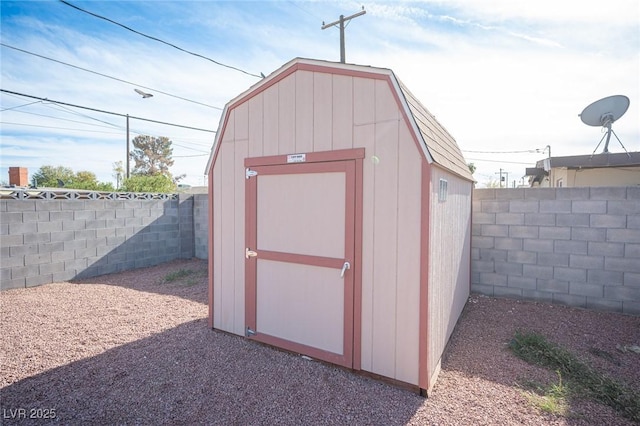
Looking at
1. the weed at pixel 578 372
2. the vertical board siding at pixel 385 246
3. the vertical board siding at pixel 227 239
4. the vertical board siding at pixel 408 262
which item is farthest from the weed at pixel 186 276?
the weed at pixel 578 372

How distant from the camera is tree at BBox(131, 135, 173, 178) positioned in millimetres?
27922

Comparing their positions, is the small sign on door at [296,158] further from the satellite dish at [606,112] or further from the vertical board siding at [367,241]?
the satellite dish at [606,112]

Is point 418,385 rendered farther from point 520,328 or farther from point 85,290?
point 85,290

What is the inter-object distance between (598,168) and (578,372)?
18.7ft

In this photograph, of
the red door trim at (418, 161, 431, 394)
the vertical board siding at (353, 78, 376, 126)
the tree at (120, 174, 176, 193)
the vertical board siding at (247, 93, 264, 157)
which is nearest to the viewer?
the red door trim at (418, 161, 431, 394)

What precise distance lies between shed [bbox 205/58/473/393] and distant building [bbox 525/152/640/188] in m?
3.97

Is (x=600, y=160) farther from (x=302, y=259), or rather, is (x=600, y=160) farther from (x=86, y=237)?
(x=86, y=237)

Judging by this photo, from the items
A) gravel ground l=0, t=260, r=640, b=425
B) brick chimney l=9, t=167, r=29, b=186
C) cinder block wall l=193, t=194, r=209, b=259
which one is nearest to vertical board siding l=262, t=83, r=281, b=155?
gravel ground l=0, t=260, r=640, b=425

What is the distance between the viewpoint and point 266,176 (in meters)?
3.40

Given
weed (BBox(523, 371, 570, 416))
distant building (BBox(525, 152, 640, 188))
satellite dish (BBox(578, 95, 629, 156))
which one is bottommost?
weed (BBox(523, 371, 570, 416))

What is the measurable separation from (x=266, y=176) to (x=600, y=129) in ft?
23.2

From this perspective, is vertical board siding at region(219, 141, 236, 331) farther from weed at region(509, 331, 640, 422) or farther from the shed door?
weed at region(509, 331, 640, 422)

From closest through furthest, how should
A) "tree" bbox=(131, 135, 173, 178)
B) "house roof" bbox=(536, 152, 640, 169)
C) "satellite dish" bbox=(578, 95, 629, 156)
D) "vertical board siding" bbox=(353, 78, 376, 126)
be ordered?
"vertical board siding" bbox=(353, 78, 376, 126) < "house roof" bbox=(536, 152, 640, 169) < "satellite dish" bbox=(578, 95, 629, 156) < "tree" bbox=(131, 135, 173, 178)

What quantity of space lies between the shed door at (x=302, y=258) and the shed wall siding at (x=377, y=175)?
0.62ft
